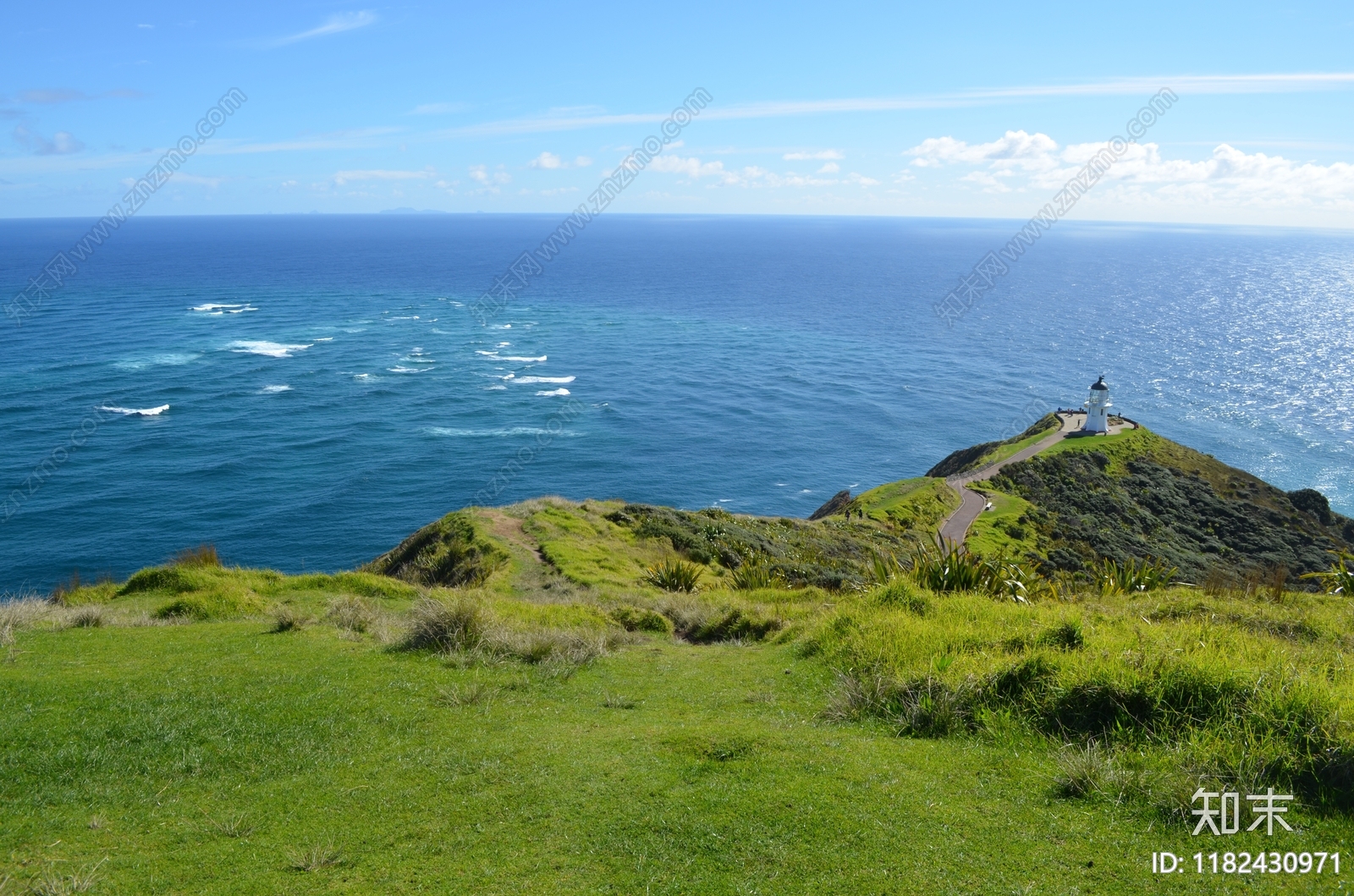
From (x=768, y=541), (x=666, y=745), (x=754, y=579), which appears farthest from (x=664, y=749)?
(x=768, y=541)

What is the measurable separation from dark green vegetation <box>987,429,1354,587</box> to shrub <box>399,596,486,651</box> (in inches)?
1422

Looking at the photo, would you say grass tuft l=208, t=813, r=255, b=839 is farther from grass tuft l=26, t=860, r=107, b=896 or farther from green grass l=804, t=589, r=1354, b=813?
green grass l=804, t=589, r=1354, b=813

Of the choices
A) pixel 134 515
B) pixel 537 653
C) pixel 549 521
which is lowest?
pixel 134 515

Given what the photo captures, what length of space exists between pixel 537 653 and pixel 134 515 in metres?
47.5

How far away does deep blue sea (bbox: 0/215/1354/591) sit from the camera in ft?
173

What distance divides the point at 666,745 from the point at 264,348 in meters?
98.8

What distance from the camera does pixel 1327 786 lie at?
7598 millimetres

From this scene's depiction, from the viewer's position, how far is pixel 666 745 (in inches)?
363

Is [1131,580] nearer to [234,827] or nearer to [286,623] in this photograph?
[286,623]

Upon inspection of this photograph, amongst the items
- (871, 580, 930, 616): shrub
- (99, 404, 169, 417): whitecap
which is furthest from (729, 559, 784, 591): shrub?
(99, 404, 169, 417): whitecap

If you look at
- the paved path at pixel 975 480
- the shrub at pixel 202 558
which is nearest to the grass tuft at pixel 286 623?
the shrub at pixel 202 558

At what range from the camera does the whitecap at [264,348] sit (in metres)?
91.6

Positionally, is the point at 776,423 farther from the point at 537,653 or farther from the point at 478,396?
the point at 537,653

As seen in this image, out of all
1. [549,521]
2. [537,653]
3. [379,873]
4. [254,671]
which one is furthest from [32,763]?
[549,521]
